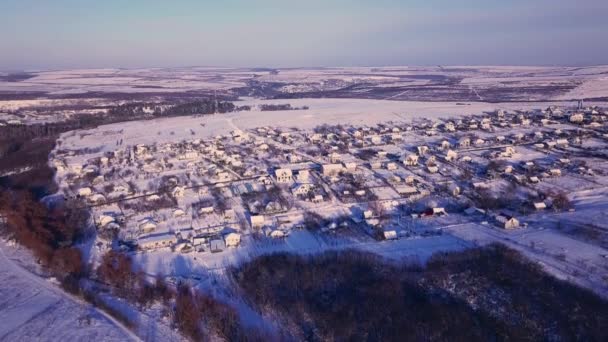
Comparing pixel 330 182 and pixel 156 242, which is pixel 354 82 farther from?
pixel 156 242

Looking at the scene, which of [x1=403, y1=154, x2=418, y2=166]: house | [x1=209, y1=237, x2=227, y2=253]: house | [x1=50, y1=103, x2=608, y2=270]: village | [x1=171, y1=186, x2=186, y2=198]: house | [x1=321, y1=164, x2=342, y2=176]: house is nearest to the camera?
[x1=209, y1=237, x2=227, y2=253]: house

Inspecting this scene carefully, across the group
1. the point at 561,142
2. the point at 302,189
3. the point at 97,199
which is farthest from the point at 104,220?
the point at 561,142

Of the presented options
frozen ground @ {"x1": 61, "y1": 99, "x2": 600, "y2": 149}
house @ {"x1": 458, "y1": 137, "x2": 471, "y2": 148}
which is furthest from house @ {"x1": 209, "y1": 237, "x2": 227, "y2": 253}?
frozen ground @ {"x1": 61, "y1": 99, "x2": 600, "y2": 149}

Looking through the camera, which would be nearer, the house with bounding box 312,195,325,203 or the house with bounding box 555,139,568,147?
the house with bounding box 312,195,325,203

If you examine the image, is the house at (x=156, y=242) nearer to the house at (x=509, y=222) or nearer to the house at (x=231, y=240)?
the house at (x=231, y=240)

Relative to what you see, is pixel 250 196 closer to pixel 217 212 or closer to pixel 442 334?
pixel 217 212

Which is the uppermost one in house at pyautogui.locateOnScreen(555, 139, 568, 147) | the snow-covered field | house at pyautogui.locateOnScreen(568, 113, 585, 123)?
house at pyautogui.locateOnScreen(568, 113, 585, 123)

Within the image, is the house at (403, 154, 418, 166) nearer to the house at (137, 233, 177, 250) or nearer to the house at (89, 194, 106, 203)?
the house at (137, 233, 177, 250)

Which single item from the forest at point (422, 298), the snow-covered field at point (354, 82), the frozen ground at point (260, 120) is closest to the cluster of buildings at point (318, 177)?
the forest at point (422, 298)
